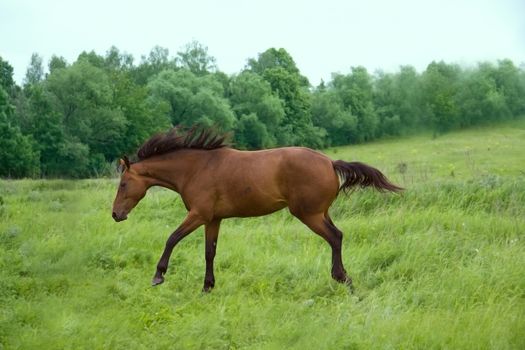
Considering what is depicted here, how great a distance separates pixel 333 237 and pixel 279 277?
2.83 ft

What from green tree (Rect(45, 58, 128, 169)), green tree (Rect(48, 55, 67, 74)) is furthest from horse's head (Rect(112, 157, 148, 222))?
green tree (Rect(48, 55, 67, 74))

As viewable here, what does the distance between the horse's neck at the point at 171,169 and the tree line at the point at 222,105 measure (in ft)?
2.19

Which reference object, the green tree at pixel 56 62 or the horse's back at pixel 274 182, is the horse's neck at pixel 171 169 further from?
the green tree at pixel 56 62

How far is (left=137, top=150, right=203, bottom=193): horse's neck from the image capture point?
629cm

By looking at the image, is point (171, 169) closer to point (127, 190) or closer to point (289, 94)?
point (127, 190)

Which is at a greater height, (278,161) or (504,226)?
(278,161)

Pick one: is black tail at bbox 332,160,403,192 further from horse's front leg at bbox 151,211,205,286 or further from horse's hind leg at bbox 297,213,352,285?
horse's front leg at bbox 151,211,205,286

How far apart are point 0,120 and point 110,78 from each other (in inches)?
753

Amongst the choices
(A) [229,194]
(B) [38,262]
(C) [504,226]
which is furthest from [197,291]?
(C) [504,226]

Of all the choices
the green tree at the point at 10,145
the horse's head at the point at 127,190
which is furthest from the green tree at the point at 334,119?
the horse's head at the point at 127,190

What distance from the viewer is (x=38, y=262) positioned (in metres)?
6.20

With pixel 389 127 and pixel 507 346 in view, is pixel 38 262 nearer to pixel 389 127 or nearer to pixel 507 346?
pixel 507 346

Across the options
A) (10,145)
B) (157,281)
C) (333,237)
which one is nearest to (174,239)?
(157,281)

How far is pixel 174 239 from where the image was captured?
584cm
